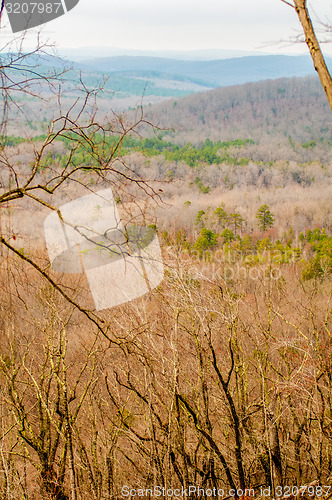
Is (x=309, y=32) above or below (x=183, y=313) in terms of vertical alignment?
above

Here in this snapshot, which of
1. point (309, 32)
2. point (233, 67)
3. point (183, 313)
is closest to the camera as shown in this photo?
point (309, 32)

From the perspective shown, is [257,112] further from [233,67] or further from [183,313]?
[233,67]

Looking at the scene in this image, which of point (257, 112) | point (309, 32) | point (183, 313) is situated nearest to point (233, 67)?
point (257, 112)

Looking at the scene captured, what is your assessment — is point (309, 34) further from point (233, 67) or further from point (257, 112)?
point (233, 67)

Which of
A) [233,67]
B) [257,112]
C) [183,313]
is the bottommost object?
[183,313]

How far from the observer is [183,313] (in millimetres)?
6008

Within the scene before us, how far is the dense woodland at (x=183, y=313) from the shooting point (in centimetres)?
321

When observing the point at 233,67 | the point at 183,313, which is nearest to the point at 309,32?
the point at 183,313

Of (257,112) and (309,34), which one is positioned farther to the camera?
(257,112)

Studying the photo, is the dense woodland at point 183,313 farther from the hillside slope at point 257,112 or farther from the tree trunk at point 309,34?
the tree trunk at point 309,34

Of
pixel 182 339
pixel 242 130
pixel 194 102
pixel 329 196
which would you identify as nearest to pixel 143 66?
pixel 194 102

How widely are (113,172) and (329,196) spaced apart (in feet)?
147

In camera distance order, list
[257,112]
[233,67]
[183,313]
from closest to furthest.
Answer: [183,313] < [257,112] < [233,67]

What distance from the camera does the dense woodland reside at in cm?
321
